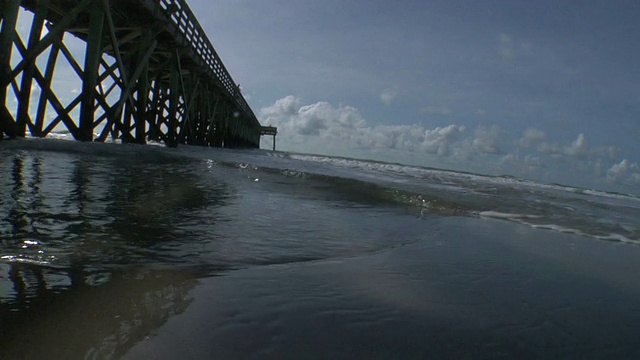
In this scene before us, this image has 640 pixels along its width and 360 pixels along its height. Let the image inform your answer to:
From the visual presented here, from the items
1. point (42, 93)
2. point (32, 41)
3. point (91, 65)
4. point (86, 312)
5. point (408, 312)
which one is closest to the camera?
point (86, 312)

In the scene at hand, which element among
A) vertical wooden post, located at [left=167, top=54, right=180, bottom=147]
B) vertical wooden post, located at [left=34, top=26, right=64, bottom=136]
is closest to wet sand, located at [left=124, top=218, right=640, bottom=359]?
vertical wooden post, located at [left=34, top=26, right=64, bottom=136]

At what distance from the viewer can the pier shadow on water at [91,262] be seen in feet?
3.62

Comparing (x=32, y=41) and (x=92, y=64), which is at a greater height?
(x=32, y=41)

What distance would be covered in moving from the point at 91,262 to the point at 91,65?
7.48 meters

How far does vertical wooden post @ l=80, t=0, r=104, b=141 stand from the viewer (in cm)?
777

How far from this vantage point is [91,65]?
7.86m

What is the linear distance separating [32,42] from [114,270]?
7528 millimetres

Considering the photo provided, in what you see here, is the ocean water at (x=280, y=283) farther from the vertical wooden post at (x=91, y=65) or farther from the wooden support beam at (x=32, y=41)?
the vertical wooden post at (x=91, y=65)

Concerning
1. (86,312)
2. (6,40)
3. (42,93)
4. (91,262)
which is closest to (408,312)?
(86,312)

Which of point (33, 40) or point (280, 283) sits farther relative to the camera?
point (33, 40)

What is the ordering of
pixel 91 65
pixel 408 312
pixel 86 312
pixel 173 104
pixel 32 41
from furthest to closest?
pixel 173 104 → pixel 91 65 → pixel 32 41 → pixel 408 312 → pixel 86 312

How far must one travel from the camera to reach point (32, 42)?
7230 mm

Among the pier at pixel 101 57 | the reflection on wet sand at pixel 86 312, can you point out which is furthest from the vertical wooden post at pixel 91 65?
the reflection on wet sand at pixel 86 312

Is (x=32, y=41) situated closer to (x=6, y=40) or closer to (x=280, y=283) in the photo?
(x=6, y=40)
